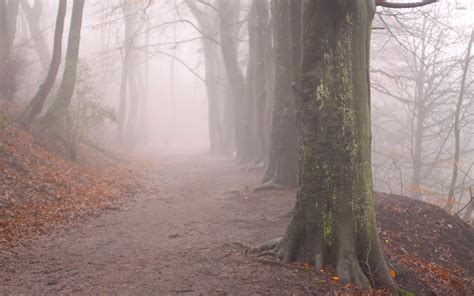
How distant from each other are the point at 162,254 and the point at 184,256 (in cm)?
39

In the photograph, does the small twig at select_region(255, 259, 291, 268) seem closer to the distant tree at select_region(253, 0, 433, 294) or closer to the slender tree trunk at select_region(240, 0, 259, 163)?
the distant tree at select_region(253, 0, 433, 294)

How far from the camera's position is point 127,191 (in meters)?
12.2

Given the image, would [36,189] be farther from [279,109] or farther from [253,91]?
[253,91]

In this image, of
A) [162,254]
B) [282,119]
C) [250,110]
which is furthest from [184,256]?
[250,110]

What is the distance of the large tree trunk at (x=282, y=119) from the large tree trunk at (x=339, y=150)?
210 inches

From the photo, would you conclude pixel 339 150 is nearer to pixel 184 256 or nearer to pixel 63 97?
pixel 184 256

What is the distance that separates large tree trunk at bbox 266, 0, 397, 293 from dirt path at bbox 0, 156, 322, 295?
698 mm

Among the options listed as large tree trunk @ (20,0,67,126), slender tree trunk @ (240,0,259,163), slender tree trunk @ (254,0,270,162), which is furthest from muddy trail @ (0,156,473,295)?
slender tree trunk @ (240,0,259,163)

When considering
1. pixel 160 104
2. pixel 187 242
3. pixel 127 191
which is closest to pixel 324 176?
pixel 187 242

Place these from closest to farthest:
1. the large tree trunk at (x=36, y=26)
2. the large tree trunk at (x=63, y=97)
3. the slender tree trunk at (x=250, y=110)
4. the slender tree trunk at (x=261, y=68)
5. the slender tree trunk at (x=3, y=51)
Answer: the large tree trunk at (x=63, y=97) → the slender tree trunk at (x=3, y=51) → the slender tree trunk at (x=261, y=68) → the slender tree trunk at (x=250, y=110) → the large tree trunk at (x=36, y=26)

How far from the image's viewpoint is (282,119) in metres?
11.3

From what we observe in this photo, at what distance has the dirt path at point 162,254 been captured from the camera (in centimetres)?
508

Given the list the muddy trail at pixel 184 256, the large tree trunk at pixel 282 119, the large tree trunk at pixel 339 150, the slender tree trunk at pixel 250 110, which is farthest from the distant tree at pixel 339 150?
the slender tree trunk at pixel 250 110

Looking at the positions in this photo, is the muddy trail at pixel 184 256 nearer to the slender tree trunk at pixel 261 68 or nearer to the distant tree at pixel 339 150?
the distant tree at pixel 339 150
